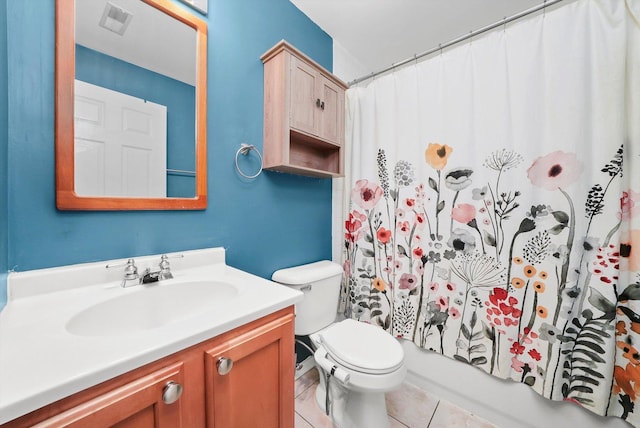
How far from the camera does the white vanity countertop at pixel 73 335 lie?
0.41 meters

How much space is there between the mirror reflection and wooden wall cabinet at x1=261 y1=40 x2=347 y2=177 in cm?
37

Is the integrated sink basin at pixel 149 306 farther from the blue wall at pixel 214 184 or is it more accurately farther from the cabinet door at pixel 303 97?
the cabinet door at pixel 303 97

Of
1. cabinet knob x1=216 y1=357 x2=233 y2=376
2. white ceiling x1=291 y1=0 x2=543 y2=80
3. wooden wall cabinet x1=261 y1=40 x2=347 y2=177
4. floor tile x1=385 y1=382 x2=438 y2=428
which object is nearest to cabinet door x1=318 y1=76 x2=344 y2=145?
wooden wall cabinet x1=261 y1=40 x2=347 y2=177

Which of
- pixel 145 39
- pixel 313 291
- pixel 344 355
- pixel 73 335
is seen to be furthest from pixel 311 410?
pixel 145 39

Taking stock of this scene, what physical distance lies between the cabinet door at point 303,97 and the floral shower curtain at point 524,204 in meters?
0.44

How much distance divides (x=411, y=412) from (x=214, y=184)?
162 cm

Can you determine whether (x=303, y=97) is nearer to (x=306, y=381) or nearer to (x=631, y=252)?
(x=631, y=252)

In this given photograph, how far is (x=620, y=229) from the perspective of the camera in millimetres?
945

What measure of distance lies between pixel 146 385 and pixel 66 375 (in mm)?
141

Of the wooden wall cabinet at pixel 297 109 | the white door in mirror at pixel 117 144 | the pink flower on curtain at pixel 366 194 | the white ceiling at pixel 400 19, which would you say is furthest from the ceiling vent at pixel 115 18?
the pink flower on curtain at pixel 366 194

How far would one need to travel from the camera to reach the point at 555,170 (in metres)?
1.06

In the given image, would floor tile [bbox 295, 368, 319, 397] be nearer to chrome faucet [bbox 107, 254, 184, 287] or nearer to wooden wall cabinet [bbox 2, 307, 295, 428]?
wooden wall cabinet [bbox 2, 307, 295, 428]

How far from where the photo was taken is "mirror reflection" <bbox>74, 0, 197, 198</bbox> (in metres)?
0.82

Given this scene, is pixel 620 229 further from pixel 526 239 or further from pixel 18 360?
pixel 18 360
